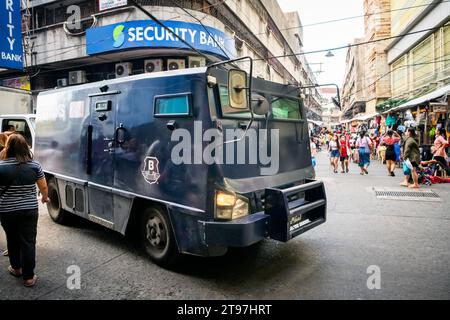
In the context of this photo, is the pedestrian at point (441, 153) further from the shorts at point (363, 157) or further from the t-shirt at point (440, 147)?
the shorts at point (363, 157)

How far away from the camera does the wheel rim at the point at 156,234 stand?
14.0 ft

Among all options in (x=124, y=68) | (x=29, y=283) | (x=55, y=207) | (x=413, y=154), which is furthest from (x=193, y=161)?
(x=124, y=68)

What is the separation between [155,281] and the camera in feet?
12.8

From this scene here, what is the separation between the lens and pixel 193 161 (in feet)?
12.5

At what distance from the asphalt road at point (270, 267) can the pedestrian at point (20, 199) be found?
377 mm

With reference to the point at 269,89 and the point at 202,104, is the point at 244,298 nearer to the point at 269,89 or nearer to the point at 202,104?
the point at 202,104

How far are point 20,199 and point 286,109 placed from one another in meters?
3.81

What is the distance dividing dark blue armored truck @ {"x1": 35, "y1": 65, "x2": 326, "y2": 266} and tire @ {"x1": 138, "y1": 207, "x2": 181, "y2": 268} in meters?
0.01

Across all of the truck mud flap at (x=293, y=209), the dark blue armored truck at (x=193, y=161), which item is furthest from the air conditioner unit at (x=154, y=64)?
the truck mud flap at (x=293, y=209)

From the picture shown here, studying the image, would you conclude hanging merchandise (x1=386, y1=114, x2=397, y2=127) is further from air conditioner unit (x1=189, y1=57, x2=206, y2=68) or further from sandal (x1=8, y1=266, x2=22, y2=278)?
sandal (x1=8, y1=266, x2=22, y2=278)

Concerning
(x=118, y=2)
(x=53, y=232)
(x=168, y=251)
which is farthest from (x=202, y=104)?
(x=118, y=2)

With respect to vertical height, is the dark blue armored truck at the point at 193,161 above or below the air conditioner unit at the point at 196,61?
below

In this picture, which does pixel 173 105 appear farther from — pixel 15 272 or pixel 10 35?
pixel 10 35

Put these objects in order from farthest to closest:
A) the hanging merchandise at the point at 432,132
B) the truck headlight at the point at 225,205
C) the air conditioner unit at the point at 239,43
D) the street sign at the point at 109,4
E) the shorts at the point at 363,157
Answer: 1. the air conditioner unit at the point at 239,43
2. the street sign at the point at 109,4
3. the hanging merchandise at the point at 432,132
4. the shorts at the point at 363,157
5. the truck headlight at the point at 225,205
